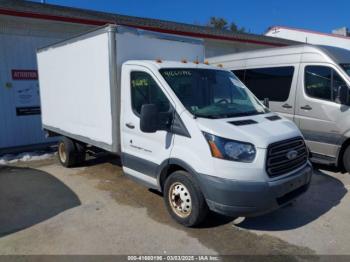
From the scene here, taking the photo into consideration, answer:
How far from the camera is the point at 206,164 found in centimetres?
385

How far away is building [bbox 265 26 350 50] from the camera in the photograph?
22.7m

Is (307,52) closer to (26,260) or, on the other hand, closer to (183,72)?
(183,72)

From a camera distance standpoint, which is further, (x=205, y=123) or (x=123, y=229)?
(x=123, y=229)

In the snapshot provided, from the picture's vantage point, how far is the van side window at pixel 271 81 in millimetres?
7234

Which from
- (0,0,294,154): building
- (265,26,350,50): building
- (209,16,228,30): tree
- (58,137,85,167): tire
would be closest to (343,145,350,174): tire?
(58,137,85,167): tire

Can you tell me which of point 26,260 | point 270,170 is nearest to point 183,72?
point 270,170

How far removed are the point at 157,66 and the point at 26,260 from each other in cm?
297

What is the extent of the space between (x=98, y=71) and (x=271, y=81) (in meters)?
4.17

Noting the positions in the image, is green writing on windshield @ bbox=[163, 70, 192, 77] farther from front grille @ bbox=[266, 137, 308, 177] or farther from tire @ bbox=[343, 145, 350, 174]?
tire @ bbox=[343, 145, 350, 174]

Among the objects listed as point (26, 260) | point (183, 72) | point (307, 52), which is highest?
point (307, 52)

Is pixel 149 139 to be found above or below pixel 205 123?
below

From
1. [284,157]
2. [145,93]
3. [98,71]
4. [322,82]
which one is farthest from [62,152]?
[322,82]

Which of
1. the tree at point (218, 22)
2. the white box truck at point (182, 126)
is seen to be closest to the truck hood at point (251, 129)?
the white box truck at point (182, 126)

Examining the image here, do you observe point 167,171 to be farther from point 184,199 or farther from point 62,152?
point 62,152
